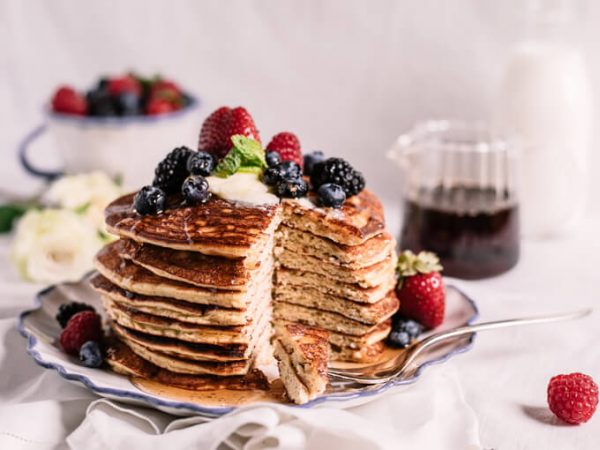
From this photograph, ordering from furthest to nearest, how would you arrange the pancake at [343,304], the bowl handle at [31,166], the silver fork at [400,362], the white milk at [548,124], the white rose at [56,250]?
the bowl handle at [31,166]
the white milk at [548,124]
the white rose at [56,250]
the pancake at [343,304]
the silver fork at [400,362]

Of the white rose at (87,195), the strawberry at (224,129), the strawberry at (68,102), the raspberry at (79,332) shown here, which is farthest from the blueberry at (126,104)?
the raspberry at (79,332)

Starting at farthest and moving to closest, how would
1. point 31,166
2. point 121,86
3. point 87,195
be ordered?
point 31,166 → point 121,86 → point 87,195

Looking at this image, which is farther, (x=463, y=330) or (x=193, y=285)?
(x=463, y=330)

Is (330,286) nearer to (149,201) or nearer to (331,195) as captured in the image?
(331,195)

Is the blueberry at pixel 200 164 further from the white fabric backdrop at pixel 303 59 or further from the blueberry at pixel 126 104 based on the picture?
the white fabric backdrop at pixel 303 59

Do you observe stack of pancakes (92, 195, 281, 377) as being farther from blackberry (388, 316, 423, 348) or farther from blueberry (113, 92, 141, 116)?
blueberry (113, 92, 141, 116)

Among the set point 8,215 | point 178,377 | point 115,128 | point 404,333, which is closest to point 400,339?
point 404,333

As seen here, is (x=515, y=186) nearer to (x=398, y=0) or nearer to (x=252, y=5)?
(x=398, y=0)
